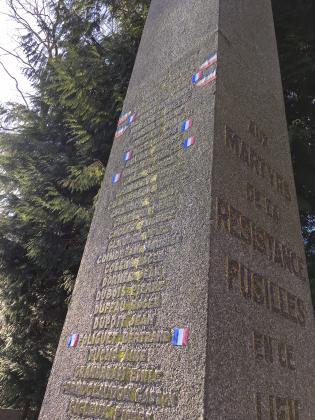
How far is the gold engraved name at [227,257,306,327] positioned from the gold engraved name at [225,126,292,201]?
84 centimetres

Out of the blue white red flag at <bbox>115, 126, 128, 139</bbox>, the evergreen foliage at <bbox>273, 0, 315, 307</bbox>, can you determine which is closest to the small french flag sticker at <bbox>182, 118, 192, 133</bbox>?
the blue white red flag at <bbox>115, 126, 128, 139</bbox>

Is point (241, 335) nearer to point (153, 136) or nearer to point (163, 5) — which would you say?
point (153, 136)

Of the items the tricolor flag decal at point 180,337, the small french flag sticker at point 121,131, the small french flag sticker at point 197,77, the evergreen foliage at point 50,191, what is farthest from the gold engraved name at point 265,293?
the evergreen foliage at point 50,191

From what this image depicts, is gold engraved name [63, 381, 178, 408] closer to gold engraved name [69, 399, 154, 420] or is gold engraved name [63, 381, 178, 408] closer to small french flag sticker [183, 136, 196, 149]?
gold engraved name [69, 399, 154, 420]

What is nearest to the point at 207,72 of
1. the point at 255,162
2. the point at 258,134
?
the point at 258,134

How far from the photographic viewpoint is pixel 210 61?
10.1 ft

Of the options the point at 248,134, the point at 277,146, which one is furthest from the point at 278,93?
the point at 248,134

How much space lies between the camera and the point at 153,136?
3170 mm

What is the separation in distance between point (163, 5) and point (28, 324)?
4.51 metres

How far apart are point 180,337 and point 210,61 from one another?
2171 millimetres

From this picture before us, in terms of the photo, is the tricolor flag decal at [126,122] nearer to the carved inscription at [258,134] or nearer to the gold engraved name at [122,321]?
the carved inscription at [258,134]

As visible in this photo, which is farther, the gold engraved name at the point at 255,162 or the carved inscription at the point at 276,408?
the gold engraved name at the point at 255,162

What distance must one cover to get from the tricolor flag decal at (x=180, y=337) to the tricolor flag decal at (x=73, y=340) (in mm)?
891

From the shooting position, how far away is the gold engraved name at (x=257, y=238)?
230 cm
